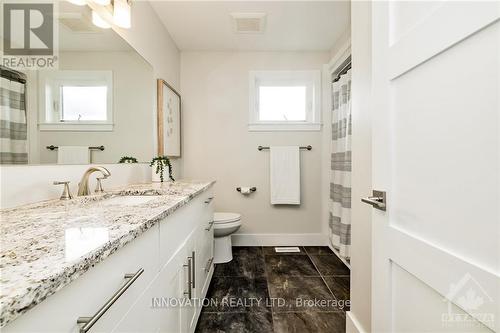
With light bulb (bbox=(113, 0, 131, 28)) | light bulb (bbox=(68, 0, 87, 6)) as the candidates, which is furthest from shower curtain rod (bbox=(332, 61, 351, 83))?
light bulb (bbox=(68, 0, 87, 6))

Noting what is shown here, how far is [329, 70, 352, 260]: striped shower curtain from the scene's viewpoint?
223 cm

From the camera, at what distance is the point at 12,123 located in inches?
36.5

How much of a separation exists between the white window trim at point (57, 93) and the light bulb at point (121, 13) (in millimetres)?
316

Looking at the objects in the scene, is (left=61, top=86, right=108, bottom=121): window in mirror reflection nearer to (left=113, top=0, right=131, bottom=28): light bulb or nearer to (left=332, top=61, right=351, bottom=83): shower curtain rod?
(left=113, top=0, right=131, bottom=28): light bulb

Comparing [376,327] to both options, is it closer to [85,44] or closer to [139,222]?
[139,222]

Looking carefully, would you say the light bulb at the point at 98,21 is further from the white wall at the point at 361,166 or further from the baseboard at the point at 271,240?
the baseboard at the point at 271,240

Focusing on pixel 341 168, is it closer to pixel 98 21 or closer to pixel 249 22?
pixel 249 22

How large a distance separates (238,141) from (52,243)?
8.02 ft

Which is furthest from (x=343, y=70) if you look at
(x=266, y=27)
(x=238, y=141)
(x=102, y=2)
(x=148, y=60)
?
(x=102, y=2)

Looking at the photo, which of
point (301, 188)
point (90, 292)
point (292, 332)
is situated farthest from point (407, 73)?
point (301, 188)

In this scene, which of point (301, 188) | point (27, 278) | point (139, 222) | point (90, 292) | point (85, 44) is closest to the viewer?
point (27, 278)

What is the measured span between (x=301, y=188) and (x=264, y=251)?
0.85m

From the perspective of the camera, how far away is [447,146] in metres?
0.60

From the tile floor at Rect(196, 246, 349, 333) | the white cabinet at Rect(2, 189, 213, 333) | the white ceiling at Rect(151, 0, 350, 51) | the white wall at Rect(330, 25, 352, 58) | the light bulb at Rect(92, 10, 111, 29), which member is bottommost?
the tile floor at Rect(196, 246, 349, 333)
